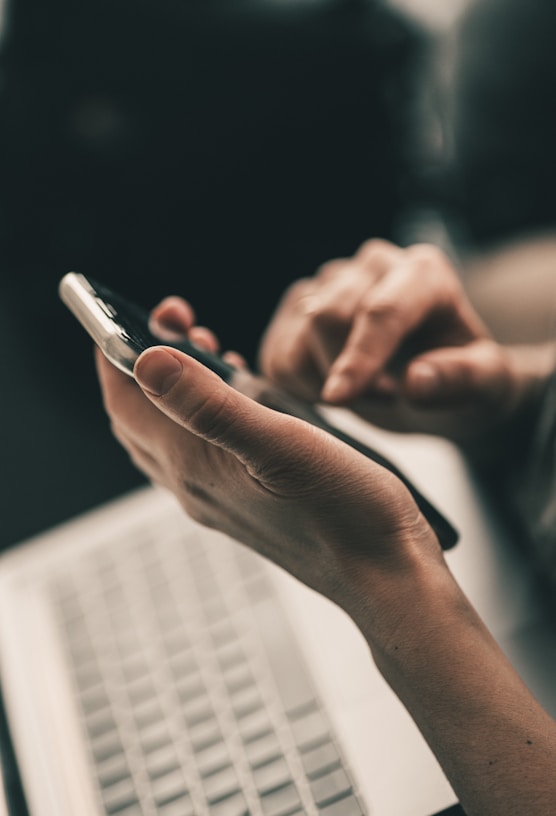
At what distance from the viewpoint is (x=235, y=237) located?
29.7 inches

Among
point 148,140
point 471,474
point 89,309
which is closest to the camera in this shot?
point 89,309

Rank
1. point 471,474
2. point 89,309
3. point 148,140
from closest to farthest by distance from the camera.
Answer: point 89,309, point 471,474, point 148,140

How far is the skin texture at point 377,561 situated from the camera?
30cm

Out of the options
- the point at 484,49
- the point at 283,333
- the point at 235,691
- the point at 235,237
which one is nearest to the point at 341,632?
the point at 235,691

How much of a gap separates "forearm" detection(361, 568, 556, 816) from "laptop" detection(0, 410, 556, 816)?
5 centimetres

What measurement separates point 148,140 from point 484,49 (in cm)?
34

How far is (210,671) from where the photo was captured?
1.53ft

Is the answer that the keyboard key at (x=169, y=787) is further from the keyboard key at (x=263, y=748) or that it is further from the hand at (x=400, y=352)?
the hand at (x=400, y=352)

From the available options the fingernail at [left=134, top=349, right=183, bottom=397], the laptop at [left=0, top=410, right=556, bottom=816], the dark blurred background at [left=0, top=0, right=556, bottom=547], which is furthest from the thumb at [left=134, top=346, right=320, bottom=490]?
the dark blurred background at [left=0, top=0, right=556, bottom=547]

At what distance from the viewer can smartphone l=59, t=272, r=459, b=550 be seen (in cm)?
31

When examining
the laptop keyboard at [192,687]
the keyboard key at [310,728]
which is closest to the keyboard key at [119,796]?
the laptop keyboard at [192,687]

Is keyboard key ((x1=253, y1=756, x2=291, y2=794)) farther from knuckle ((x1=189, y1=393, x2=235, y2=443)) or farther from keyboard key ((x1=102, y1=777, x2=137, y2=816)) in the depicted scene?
knuckle ((x1=189, y1=393, x2=235, y2=443))

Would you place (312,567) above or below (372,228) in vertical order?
below

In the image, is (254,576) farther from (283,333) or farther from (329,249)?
(329,249)
